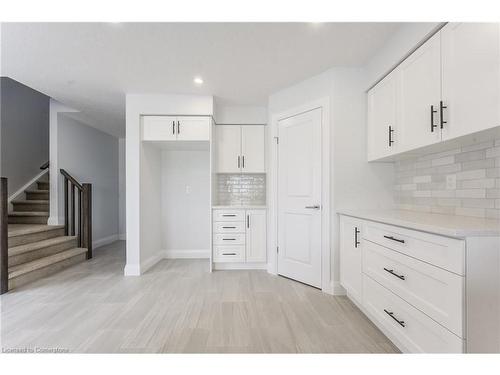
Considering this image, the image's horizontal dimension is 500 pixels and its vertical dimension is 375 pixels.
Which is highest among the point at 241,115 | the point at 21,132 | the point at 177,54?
the point at 177,54

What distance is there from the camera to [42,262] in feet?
10.2

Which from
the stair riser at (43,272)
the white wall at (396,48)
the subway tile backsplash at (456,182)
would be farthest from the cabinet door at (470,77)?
the stair riser at (43,272)

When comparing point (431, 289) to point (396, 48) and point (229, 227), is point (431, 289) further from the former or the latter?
point (229, 227)

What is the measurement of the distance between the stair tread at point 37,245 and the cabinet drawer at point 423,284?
13.3 ft

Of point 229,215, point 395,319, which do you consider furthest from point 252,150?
point 395,319

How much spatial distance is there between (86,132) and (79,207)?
1.51 meters

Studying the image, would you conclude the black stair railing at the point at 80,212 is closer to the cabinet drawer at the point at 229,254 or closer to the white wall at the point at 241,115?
the cabinet drawer at the point at 229,254

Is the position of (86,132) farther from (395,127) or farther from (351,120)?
(395,127)

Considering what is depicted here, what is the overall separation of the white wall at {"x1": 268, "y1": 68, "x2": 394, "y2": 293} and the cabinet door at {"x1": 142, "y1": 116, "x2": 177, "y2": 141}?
2.06 meters

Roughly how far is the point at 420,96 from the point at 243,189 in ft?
8.61

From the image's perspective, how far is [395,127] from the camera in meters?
2.06

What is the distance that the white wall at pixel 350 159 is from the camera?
2504mm
